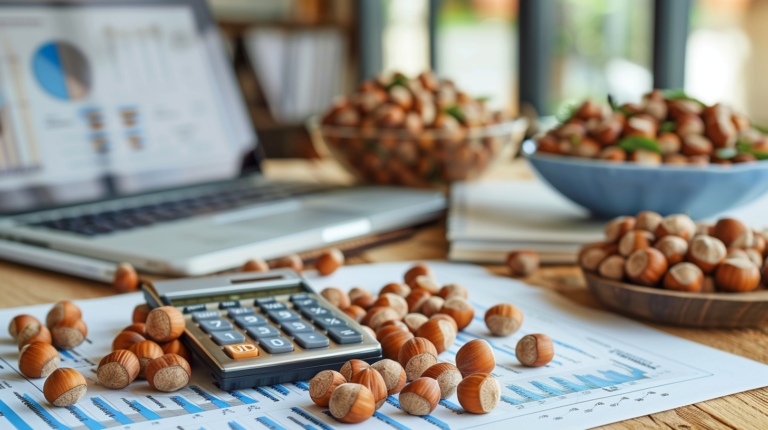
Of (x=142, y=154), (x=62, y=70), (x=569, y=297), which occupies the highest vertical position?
(x=62, y=70)

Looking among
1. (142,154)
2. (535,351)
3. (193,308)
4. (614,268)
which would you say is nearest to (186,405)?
(193,308)

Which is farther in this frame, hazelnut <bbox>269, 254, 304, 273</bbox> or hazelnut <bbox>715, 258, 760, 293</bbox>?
hazelnut <bbox>269, 254, 304, 273</bbox>

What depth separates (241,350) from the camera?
0.50 metres

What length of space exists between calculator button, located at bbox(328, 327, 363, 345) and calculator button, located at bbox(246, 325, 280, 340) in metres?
0.04

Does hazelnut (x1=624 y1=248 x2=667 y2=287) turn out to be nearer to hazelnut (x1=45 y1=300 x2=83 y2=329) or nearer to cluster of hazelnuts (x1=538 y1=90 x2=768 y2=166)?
cluster of hazelnuts (x1=538 y1=90 x2=768 y2=166)

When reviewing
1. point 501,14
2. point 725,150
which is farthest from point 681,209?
point 501,14

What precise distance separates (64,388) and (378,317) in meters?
0.24

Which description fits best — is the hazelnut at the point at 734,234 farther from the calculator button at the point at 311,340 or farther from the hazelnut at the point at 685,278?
the calculator button at the point at 311,340

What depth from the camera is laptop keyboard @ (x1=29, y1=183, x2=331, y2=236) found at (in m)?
0.88

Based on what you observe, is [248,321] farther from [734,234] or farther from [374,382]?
[734,234]

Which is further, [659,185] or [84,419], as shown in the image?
[659,185]

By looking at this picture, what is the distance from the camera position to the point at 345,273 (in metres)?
0.82

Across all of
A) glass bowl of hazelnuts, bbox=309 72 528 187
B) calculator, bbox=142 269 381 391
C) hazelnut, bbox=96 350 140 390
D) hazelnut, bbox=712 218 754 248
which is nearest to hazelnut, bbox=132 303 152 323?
calculator, bbox=142 269 381 391

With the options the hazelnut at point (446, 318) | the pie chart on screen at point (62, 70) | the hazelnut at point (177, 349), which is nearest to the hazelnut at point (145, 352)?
the hazelnut at point (177, 349)
